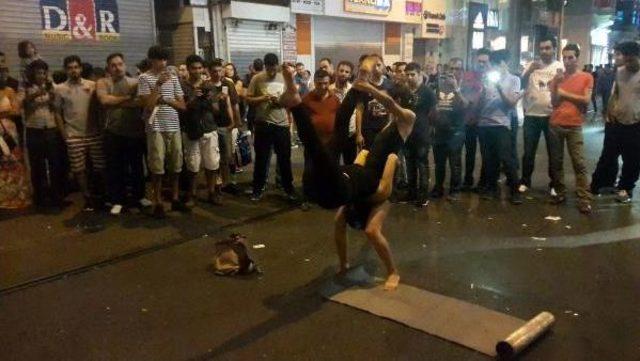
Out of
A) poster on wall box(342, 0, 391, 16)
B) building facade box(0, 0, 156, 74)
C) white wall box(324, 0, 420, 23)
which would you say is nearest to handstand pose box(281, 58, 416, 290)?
building facade box(0, 0, 156, 74)

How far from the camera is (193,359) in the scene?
3.51 meters

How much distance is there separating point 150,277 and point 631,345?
12.7ft

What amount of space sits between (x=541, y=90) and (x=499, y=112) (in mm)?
612

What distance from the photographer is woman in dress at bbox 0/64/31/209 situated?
6789mm

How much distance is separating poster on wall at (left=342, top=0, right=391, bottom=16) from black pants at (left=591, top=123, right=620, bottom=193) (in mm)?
11137

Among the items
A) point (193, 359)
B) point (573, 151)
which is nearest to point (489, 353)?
point (193, 359)

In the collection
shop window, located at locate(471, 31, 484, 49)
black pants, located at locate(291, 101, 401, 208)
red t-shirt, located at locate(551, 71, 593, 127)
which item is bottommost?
black pants, located at locate(291, 101, 401, 208)

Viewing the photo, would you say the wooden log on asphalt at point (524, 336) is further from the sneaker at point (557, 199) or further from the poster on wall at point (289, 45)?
the poster on wall at point (289, 45)

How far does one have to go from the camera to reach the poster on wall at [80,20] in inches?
388

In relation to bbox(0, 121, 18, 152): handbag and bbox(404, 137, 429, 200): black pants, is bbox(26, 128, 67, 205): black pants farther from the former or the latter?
bbox(404, 137, 429, 200): black pants

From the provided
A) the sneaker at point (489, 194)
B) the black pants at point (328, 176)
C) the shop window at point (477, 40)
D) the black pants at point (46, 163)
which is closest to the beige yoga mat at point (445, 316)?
the black pants at point (328, 176)

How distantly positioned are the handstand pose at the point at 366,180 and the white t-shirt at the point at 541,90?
3.30 metres

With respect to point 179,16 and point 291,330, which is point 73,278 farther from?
point 179,16

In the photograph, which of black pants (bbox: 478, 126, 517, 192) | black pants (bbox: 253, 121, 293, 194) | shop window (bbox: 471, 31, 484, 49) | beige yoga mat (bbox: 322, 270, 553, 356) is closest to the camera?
beige yoga mat (bbox: 322, 270, 553, 356)
